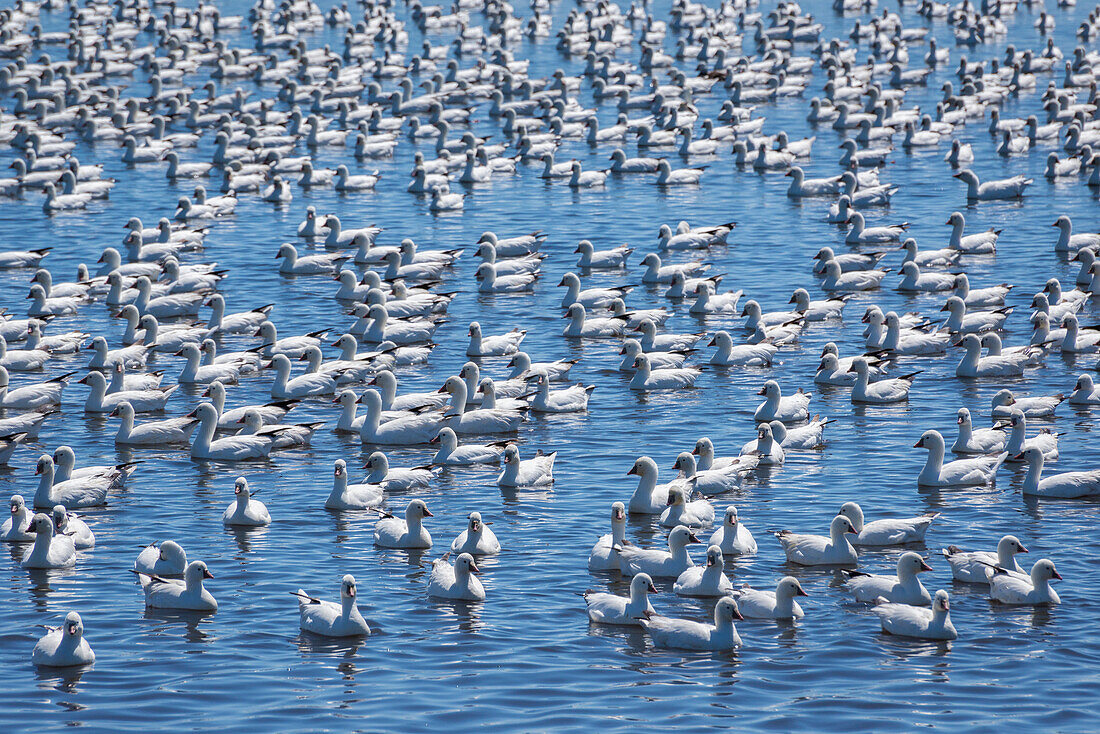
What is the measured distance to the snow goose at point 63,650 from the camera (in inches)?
691

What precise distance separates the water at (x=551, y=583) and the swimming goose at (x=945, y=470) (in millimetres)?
207

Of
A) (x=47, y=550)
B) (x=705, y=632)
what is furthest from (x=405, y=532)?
(x=705, y=632)

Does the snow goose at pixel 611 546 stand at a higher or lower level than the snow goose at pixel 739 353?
lower

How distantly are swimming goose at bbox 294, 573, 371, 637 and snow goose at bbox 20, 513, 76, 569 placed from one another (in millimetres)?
3931

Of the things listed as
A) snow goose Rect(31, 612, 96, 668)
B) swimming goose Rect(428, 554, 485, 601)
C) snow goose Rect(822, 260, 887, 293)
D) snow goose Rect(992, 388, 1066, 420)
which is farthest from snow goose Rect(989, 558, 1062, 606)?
snow goose Rect(822, 260, 887, 293)

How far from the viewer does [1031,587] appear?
19.0 metres

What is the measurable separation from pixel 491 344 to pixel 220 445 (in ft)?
22.6

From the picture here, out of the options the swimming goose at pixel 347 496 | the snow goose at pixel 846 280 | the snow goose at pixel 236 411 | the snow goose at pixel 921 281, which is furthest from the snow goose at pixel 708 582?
the snow goose at pixel 921 281

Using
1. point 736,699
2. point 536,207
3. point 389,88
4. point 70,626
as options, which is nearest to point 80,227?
point 536,207

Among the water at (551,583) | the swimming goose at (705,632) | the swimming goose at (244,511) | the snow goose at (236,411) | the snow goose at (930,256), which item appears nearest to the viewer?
the water at (551,583)

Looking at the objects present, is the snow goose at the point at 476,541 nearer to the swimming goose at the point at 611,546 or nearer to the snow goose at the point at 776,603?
the swimming goose at the point at 611,546

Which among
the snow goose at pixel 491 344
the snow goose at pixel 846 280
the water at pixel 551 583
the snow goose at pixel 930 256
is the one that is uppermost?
the snow goose at pixel 930 256

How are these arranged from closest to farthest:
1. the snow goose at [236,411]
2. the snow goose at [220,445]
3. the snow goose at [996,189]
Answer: the snow goose at [220,445], the snow goose at [236,411], the snow goose at [996,189]

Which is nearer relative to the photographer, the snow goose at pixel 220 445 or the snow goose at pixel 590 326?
the snow goose at pixel 220 445
